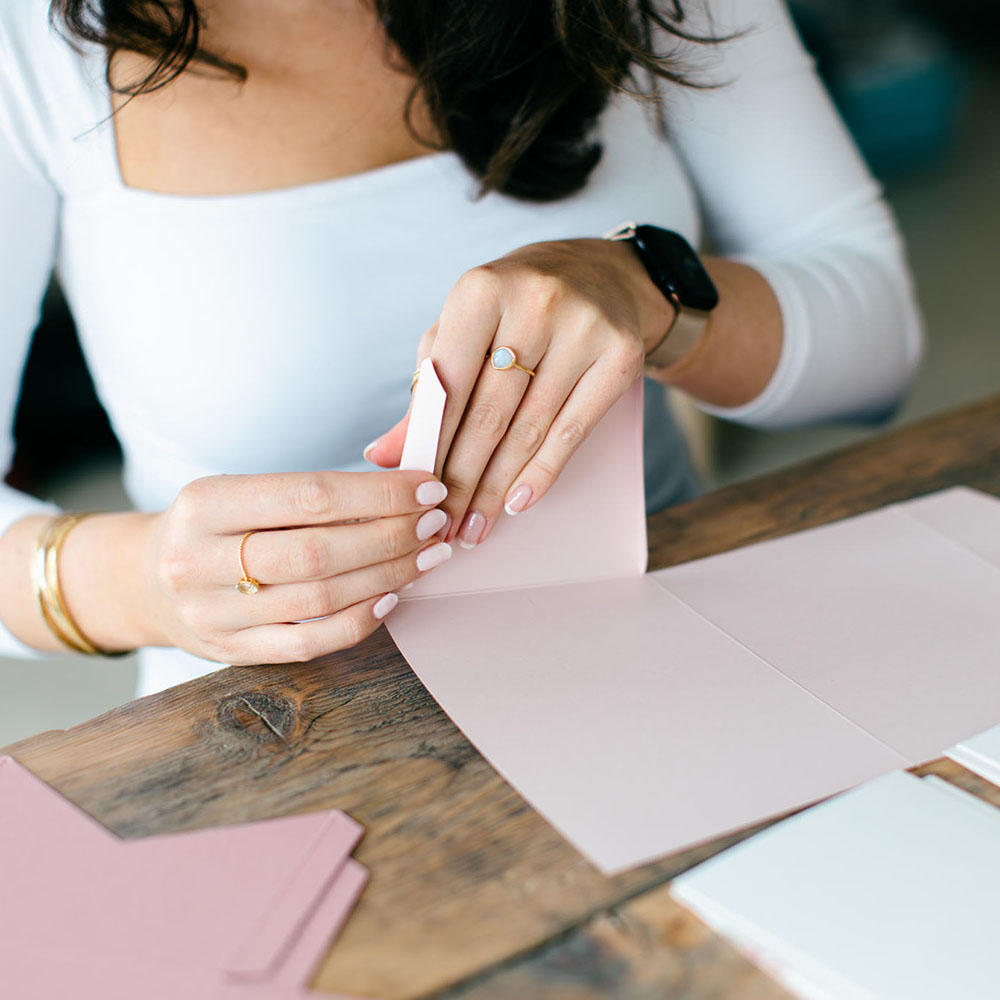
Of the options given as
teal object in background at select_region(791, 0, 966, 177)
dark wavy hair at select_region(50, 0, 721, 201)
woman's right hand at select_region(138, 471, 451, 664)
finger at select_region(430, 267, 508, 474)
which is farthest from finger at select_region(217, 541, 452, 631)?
teal object in background at select_region(791, 0, 966, 177)

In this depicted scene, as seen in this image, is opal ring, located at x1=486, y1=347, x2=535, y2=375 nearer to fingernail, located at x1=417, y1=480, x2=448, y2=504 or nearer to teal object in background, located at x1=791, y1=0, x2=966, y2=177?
fingernail, located at x1=417, y1=480, x2=448, y2=504

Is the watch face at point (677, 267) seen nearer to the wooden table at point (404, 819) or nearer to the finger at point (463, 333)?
the finger at point (463, 333)

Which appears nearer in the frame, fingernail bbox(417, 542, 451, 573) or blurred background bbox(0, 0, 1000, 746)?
fingernail bbox(417, 542, 451, 573)

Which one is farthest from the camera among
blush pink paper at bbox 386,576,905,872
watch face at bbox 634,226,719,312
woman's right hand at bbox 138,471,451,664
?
watch face at bbox 634,226,719,312

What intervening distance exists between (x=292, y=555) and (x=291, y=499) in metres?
0.04

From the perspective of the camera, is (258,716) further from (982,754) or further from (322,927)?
(982,754)

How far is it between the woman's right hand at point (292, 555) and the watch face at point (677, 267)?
1.08ft

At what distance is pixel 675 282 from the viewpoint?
0.84 meters

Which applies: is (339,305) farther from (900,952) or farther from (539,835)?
(900,952)

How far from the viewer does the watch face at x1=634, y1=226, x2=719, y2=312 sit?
0.85m

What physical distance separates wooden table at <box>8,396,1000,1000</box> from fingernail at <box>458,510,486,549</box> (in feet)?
0.32

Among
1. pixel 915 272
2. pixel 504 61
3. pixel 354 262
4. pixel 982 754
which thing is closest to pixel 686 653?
pixel 982 754

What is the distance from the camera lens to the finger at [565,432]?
0.71 meters

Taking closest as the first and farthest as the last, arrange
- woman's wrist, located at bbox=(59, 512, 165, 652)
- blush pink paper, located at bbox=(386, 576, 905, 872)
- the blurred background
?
1. blush pink paper, located at bbox=(386, 576, 905, 872)
2. woman's wrist, located at bbox=(59, 512, 165, 652)
3. the blurred background
